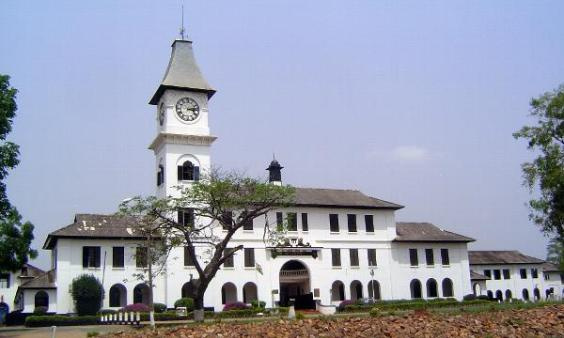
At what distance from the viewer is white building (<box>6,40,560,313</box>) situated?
148 feet

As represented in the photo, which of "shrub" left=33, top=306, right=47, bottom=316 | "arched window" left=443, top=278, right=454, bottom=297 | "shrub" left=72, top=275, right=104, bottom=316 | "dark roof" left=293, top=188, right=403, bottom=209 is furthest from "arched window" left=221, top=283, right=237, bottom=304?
"arched window" left=443, top=278, right=454, bottom=297

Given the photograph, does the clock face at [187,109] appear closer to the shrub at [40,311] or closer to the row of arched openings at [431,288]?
the shrub at [40,311]

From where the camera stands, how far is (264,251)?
49625 mm

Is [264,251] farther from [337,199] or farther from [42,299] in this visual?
[42,299]

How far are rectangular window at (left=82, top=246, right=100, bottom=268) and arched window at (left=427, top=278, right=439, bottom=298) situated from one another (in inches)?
1139

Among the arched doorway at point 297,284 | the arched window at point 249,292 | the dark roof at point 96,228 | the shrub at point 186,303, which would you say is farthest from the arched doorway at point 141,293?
the arched doorway at point 297,284

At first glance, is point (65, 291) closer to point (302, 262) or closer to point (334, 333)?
point (302, 262)

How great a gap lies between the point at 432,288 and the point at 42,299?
108 ft

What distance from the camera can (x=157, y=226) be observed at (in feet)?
122

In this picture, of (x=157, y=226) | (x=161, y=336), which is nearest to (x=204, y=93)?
(x=157, y=226)

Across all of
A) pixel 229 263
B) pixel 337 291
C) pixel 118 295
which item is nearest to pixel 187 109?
pixel 229 263

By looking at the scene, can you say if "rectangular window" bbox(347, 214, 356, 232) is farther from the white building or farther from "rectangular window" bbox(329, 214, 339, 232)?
"rectangular window" bbox(329, 214, 339, 232)

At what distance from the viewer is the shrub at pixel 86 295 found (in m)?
42.5

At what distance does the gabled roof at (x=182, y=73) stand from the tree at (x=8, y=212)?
2037 centimetres
